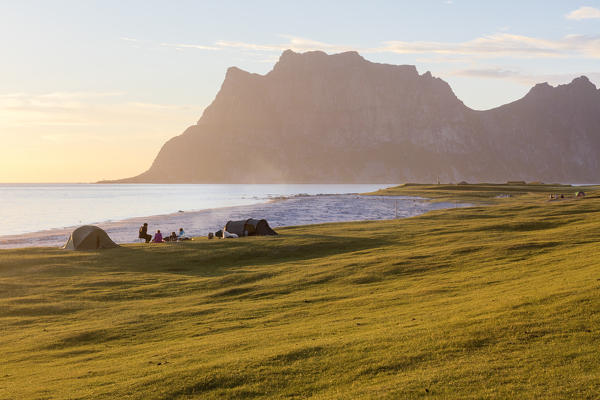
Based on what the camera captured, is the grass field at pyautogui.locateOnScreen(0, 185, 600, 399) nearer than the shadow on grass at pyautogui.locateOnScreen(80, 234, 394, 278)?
Yes

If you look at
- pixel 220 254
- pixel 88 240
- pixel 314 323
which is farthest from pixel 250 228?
pixel 314 323

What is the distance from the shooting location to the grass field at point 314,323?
14148mm

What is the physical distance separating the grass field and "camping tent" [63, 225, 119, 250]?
416 cm

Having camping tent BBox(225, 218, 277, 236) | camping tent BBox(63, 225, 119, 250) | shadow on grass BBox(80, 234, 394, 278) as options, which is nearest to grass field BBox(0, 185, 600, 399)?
shadow on grass BBox(80, 234, 394, 278)

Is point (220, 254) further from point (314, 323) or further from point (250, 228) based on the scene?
point (314, 323)

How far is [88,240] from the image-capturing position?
160ft

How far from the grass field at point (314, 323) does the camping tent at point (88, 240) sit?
13.6ft

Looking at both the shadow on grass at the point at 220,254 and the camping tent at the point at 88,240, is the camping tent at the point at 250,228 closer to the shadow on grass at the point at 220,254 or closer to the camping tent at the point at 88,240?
the shadow on grass at the point at 220,254

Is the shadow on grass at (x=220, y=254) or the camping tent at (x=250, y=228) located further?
the camping tent at (x=250, y=228)

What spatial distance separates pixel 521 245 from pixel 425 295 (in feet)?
43.4

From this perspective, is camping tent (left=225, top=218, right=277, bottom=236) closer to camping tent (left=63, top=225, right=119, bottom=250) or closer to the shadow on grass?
the shadow on grass

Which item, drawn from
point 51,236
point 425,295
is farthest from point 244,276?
point 51,236

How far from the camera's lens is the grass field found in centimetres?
1415

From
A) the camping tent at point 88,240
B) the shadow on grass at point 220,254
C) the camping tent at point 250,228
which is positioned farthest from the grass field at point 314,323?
the camping tent at point 250,228
